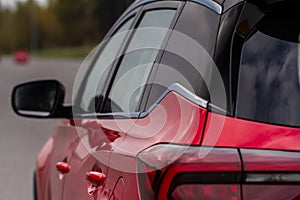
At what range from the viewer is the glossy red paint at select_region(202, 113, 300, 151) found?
188cm

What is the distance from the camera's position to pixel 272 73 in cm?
209

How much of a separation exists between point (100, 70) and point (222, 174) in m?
1.74

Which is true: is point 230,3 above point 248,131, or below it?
above

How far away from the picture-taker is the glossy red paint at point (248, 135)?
1.88m

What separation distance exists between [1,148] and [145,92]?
8.12 metres

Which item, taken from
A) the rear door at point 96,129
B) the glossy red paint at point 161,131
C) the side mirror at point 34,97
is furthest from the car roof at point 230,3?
the side mirror at point 34,97

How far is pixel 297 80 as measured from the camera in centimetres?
211

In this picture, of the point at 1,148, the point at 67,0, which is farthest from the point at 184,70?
the point at 67,0

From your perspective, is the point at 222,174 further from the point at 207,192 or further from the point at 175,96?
the point at 175,96

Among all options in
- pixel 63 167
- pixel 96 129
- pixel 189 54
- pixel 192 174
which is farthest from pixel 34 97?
pixel 192 174

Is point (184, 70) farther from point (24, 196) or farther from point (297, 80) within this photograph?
point (24, 196)

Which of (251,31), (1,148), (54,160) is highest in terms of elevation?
(251,31)

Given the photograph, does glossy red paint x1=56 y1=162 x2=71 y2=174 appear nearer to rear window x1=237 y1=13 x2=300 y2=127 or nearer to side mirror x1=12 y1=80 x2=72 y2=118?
side mirror x1=12 y1=80 x2=72 y2=118

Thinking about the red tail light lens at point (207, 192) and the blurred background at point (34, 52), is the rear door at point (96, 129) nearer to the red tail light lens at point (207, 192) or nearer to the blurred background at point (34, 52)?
the red tail light lens at point (207, 192)
